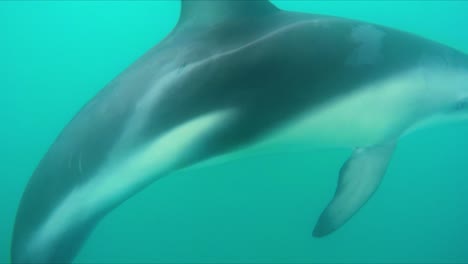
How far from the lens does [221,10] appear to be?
3.72 m

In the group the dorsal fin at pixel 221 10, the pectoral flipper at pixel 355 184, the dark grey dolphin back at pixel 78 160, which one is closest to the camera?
the dark grey dolphin back at pixel 78 160

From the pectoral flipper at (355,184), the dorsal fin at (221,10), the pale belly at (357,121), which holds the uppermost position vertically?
the dorsal fin at (221,10)

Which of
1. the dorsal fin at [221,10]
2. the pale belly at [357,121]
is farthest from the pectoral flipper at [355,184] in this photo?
the dorsal fin at [221,10]

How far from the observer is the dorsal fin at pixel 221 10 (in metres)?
3.70

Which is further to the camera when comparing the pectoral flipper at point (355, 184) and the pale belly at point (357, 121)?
the pectoral flipper at point (355, 184)

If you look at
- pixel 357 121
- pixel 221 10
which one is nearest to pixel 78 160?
pixel 221 10

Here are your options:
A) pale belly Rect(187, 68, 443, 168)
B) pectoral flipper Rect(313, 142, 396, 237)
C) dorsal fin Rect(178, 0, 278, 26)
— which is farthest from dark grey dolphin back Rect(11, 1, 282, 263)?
pectoral flipper Rect(313, 142, 396, 237)

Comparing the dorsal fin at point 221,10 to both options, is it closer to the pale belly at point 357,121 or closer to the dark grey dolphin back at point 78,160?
the dark grey dolphin back at point 78,160

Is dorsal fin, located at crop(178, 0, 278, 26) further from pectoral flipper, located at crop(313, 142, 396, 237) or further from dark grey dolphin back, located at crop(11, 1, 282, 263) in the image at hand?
pectoral flipper, located at crop(313, 142, 396, 237)

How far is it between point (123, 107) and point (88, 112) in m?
0.31

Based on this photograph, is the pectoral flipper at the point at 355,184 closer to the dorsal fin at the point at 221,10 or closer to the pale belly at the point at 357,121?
the pale belly at the point at 357,121

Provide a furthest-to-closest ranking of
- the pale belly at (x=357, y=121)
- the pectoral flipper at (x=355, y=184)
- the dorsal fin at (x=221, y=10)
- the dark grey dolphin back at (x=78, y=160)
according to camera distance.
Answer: the pectoral flipper at (x=355, y=184) < the dorsal fin at (x=221, y=10) < the pale belly at (x=357, y=121) < the dark grey dolphin back at (x=78, y=160)

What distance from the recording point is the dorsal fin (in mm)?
3695

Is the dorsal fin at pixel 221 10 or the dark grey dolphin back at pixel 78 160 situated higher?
the dorsal fin at pixel 221 10
